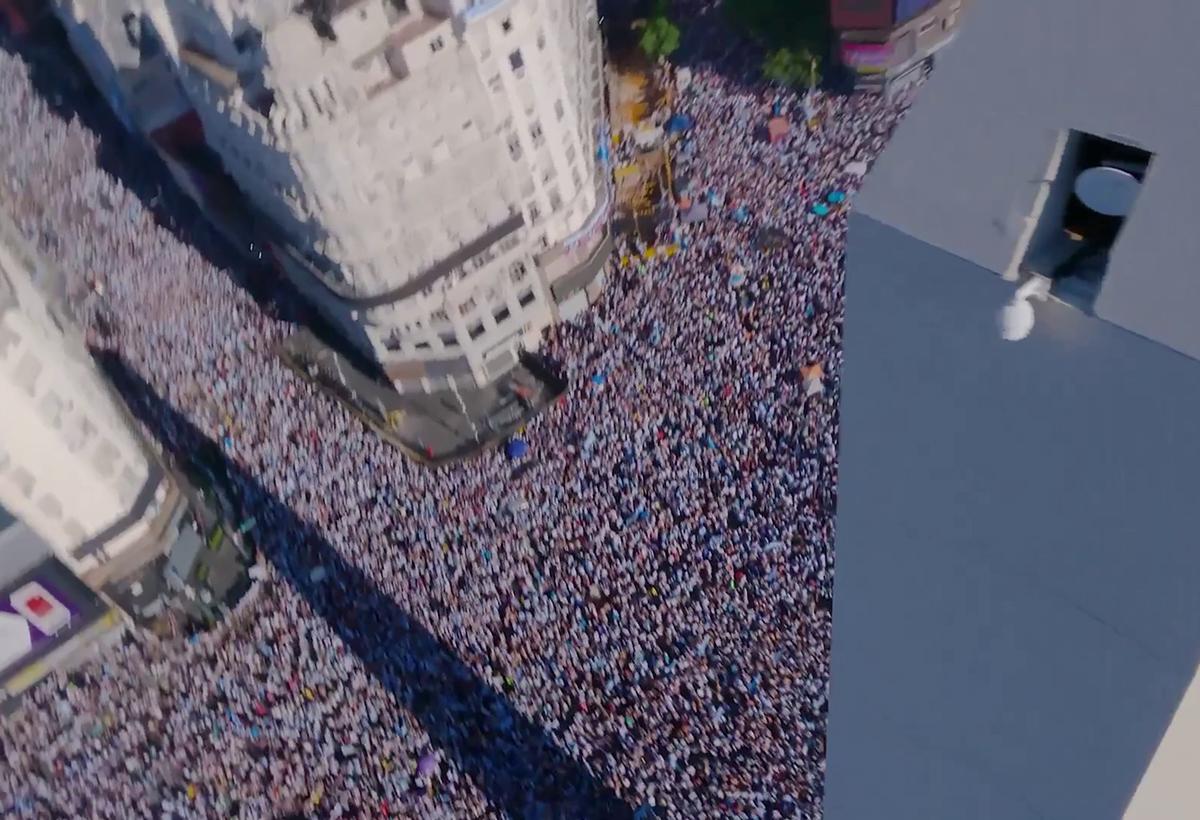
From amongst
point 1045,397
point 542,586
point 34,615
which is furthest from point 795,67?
point 1045,397

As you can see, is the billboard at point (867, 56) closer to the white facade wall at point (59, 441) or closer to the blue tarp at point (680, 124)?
the blue tarp at point (680, 124)

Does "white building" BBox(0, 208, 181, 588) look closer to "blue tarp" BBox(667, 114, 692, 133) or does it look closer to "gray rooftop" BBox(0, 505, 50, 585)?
"gray rooftop" BBox(0, 505, 50, 585)

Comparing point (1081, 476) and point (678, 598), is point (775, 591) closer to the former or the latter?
point (678, 598)

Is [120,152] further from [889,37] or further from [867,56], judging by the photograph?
[889,37]

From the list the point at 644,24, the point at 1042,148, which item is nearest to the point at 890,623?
the point at 1042,148

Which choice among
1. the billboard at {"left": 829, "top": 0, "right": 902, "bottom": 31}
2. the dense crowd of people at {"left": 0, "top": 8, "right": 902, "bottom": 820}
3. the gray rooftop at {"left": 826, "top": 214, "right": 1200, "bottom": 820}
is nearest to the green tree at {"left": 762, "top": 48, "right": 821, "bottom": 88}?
the billboard at {"left": 829, "top": 0, "right": 902, "bottom": 31}

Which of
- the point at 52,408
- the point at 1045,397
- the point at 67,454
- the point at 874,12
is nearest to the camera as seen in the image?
the point at 1045,397

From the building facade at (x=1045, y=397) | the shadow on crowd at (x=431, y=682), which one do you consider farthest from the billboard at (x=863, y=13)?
the building facade at (x=1045, y=397)
